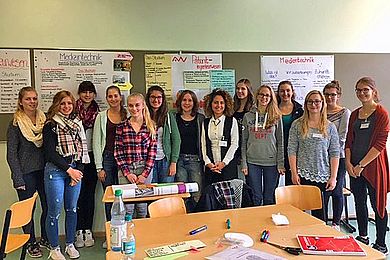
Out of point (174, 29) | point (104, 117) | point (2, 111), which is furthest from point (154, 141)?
point (2, 111)

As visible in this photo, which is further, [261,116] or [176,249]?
[261,116]

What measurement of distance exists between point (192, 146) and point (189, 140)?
7 centimetres

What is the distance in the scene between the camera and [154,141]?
362 cm

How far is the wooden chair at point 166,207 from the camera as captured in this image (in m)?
2.64

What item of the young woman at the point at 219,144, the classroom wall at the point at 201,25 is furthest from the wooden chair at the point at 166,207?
the classroom wall at the point at 201,25

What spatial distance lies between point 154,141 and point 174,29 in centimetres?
138

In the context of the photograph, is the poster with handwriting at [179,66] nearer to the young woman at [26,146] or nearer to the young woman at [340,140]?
the young woman at [26,146]

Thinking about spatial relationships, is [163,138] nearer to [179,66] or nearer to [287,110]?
[179,66]

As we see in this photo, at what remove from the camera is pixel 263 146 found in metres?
3.85

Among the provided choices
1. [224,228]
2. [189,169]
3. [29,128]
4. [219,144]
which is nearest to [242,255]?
[224,228]

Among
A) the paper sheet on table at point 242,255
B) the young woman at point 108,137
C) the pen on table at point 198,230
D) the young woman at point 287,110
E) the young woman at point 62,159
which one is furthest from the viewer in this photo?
the young woman at point 287,110

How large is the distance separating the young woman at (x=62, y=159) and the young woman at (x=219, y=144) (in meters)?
1.16

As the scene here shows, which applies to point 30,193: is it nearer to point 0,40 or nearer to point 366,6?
point 0,40

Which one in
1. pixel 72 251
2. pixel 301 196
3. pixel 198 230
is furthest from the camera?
pixel 72 251
